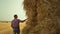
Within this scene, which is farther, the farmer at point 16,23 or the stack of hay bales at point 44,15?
the farmer at point 16,23

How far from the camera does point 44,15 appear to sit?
2.57 meters

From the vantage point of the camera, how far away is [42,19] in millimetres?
2607

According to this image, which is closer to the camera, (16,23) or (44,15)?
(44,15)

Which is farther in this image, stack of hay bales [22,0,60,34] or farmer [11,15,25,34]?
farmer [11,15,25,34]

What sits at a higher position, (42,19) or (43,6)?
(43,6)

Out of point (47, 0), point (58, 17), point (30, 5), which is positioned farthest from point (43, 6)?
point (30, 5)

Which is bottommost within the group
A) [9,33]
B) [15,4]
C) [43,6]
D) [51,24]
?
[9,33]

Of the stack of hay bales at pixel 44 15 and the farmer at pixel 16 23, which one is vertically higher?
the stack of hay bales at pixel 44 15

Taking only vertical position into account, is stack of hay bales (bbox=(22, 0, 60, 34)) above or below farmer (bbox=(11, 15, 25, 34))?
above

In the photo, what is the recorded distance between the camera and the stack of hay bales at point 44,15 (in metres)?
2.36

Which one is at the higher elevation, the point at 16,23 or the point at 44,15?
the point at 44,15

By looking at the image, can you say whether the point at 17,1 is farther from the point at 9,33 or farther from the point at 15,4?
the point at 9,33

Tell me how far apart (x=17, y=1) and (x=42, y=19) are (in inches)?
376

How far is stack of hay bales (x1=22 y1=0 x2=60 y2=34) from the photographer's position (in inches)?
92.7
